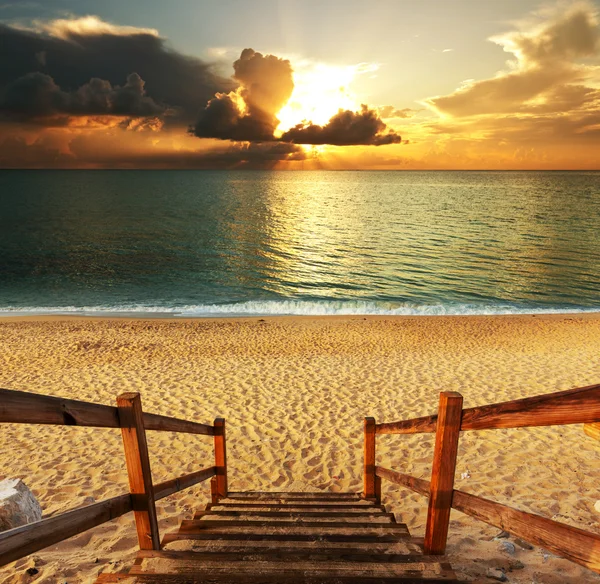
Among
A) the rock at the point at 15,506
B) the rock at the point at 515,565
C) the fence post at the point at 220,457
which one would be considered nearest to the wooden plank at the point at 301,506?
the fence post at the point at 220,457

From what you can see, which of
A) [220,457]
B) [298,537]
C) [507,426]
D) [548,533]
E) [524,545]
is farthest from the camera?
[220,457]

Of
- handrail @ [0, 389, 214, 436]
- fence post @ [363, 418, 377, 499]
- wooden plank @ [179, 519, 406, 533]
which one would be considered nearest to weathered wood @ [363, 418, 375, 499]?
fence post @ [363, 418, 377, 499]

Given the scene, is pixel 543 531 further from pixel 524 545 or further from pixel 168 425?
pixel 524 545

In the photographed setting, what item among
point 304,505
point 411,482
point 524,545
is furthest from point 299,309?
point 411,482

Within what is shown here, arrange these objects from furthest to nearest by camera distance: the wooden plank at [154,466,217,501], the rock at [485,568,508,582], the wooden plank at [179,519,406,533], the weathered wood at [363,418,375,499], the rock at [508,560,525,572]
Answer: the weathered wood at [363,418,375,499] → the rock at [508,560,525,572] → the rock at [485,568,508,582] → the wooden plank at [179,519,406,533] → the wooden plank at [154,466,217,501]

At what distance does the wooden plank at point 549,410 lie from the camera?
168cm

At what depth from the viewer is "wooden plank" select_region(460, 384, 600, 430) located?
5.50ft

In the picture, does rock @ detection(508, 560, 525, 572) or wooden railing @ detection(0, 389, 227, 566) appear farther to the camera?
rock @ detection(508, 560, 525, 572)

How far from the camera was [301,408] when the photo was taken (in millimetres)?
9984

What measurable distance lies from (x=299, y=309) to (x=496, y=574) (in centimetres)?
2112

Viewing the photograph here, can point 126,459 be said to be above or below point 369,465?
above

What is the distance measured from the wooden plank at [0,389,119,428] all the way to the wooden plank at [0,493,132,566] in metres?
0.40

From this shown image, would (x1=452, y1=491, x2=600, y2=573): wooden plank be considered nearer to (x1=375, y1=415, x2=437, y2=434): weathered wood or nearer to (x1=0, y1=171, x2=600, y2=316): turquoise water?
(x1=375, y1=415, x2=437, y2=434): weathered wood

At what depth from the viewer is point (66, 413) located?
1997 millimetres
